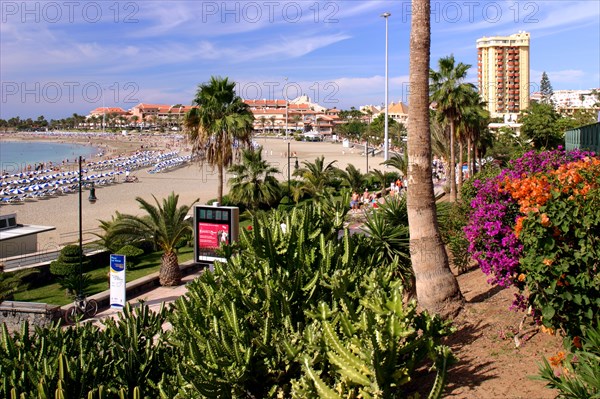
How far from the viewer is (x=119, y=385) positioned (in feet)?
20.3

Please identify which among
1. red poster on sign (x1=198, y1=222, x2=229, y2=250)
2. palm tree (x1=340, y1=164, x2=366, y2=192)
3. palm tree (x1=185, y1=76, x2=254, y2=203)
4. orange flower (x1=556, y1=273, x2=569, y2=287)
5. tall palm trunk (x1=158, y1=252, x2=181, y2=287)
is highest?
palm tree (x1=185, y1=76, x2=254, y2=203)

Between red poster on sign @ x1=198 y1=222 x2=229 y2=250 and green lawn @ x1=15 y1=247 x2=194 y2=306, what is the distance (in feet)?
11.8

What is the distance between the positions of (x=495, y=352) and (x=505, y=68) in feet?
451

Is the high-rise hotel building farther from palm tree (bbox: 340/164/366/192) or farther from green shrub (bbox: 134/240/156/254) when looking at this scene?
green shrub (bbox: 134/240/156/254)

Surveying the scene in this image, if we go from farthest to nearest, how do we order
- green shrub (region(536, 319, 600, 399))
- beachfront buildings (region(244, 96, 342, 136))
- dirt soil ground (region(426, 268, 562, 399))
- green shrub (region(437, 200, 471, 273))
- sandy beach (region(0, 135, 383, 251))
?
beachfront buildings (region(244, 96, 342, 136)) < sandy beach (region(0, 135, 383, 251)) < green shrub (region(437, 200, 471, 273)) < dirt soil ground (region(426, 268, 562, 399)) < green shrub (region(536, 319, 600, 399))

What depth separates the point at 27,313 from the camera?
1227cm

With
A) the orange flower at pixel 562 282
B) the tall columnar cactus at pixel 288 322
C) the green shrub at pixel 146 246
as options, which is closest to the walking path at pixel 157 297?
the green shrub at pixel 146 246

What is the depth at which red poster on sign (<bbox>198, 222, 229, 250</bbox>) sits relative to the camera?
14359 millimetres

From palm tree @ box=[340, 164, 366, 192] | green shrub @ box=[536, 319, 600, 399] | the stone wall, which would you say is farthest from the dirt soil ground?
palm tree @ box=[340, 164, 366, 192]

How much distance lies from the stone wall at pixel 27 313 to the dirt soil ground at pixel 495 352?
893cm

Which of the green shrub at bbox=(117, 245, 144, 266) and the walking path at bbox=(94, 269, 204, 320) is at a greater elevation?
the green shrub at bbox=(117, 245, 144, 266)

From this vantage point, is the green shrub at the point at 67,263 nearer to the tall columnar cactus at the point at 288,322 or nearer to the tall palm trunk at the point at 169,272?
the tall palm trunk at the point at 169,272

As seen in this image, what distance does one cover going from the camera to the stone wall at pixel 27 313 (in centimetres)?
1225

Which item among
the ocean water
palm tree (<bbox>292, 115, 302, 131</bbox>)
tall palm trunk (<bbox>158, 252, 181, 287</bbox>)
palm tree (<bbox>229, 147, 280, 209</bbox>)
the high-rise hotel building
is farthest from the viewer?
palm tree (<bbox>292, 115, 302, 131</bbox>)
